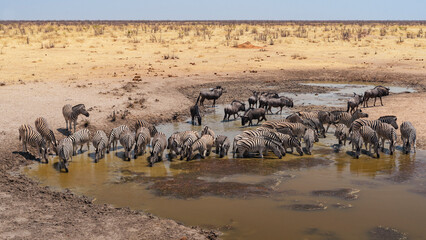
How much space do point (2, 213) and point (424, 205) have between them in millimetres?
8110

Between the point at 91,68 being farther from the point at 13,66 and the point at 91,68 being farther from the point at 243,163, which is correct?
the point at 243,163

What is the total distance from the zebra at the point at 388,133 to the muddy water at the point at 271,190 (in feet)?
1.06

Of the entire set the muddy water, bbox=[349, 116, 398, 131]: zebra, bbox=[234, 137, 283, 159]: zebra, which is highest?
bbox=[349, 116, 398, 131]: zebra

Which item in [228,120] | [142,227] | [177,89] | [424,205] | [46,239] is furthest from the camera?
[177,89]

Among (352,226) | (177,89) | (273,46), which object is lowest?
(352,226)

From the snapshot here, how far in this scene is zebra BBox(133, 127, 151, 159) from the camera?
42.5 feet

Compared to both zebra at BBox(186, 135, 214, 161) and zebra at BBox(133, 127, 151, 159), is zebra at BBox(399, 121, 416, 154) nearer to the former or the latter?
zebra at BBox(186, 135, 214, 161)

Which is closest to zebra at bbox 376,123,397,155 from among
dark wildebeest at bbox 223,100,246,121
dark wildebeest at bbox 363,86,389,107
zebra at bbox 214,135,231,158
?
zebra at bbox 214,135,231,158

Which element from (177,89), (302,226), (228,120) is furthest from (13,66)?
(302,226)

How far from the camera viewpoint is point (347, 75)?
2853 cm

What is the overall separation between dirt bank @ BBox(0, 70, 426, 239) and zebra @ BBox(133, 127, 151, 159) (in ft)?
9.35

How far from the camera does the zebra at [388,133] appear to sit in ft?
43.0

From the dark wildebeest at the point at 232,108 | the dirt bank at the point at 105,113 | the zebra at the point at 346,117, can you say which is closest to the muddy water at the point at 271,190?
the dirt bank at the point at 105,113

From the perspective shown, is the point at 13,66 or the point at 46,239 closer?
the point at 46,239
